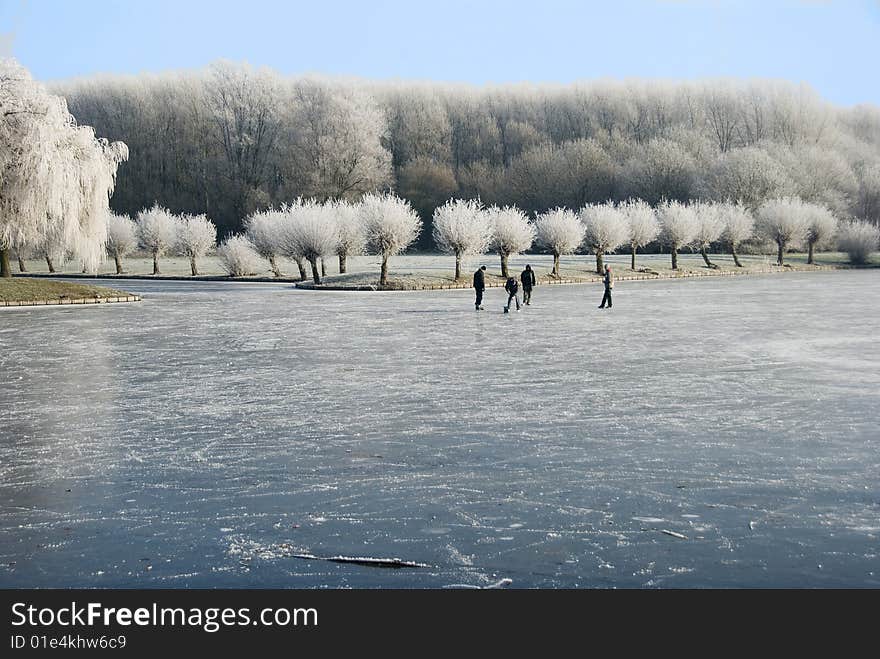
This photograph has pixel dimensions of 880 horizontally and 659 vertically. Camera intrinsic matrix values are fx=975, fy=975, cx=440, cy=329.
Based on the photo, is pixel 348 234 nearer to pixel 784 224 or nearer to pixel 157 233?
pixel 157 233

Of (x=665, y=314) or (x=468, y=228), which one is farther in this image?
(x=468, y=228)

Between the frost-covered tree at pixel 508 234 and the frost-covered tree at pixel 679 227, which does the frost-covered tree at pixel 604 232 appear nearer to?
the frost-covered tree at pixel 679 227

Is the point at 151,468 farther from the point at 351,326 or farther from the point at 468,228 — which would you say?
the point at 468,228

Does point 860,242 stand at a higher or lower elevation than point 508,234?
lower

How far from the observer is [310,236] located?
175ft

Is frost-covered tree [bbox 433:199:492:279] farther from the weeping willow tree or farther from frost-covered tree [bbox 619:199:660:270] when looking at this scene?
the weeping willow tree

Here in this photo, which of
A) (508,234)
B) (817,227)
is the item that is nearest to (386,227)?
(508,234)

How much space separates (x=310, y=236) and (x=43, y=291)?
17.7m

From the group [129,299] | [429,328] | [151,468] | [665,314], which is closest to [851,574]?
[151,468]

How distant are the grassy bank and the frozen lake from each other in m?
16.6

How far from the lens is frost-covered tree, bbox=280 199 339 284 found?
2105 inches

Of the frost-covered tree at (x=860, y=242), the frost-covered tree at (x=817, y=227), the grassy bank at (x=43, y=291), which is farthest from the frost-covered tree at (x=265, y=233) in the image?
the frost-covered tree at (x=860, y=242)
